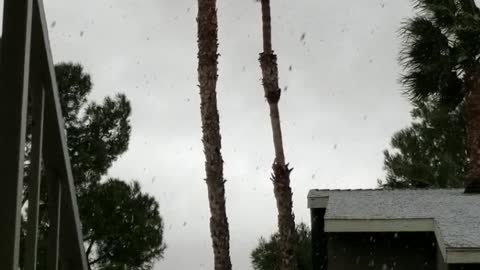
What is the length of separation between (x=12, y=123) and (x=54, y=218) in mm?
630

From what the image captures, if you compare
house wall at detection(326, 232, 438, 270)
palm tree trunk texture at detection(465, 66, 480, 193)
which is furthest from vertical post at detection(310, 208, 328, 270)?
palm tree trunk texture at detection(465, 66, 480, 193)

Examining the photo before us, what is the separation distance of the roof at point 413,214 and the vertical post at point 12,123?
7.62 metres

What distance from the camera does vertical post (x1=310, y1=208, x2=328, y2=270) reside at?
43.5ft

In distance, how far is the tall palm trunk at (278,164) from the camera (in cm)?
1736

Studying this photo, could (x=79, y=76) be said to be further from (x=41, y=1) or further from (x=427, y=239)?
(x=41, y=1)

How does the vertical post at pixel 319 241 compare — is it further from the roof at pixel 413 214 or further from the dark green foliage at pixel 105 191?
the dark green foliage at pixel 105 191

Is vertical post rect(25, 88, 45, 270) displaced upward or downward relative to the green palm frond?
downward

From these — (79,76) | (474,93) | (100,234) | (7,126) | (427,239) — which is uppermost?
(79,76)

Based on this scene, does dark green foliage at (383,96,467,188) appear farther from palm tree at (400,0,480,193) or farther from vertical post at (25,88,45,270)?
vertical post at (25,88,45,270)

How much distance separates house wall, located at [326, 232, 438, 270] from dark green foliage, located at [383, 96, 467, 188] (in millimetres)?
16254

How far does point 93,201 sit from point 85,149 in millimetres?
2038

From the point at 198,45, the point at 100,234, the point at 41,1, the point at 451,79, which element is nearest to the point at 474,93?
the point at 451,79

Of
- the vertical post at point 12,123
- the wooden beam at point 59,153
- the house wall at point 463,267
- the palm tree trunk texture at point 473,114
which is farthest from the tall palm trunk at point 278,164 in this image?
the vertical post at point 12,123

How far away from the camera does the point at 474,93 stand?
16.8 m
